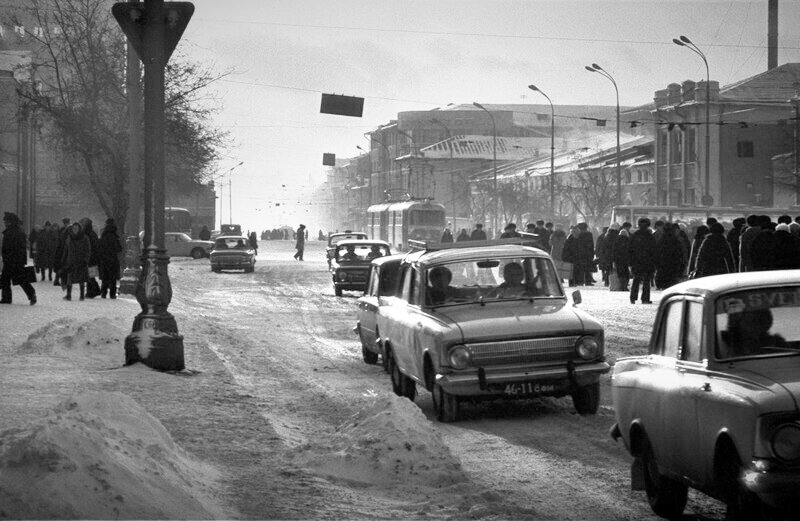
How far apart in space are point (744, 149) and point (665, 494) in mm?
75098

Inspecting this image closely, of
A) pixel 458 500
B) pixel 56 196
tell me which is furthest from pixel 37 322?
pixel 56 196

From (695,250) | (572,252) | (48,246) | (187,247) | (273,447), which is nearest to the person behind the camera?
(273,447)

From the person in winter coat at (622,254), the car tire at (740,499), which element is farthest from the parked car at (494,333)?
the person in winter coat at (622,254)

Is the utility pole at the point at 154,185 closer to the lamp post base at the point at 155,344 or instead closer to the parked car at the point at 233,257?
the lamp post base at the point at 155,344

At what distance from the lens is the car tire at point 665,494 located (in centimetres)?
790

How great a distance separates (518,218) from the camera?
4454 inches

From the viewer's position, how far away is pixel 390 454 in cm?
963

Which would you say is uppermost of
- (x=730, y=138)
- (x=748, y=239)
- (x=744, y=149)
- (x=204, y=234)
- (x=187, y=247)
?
(x=730, y=138)

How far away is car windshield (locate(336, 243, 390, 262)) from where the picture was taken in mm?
38594

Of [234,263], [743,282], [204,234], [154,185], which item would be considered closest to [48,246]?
[234,263]

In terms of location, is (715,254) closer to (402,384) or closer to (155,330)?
(402,384)

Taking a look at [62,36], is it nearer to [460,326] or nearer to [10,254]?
[10,254]

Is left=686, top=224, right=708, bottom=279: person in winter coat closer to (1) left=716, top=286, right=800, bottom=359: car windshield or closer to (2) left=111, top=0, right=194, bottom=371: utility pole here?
(2) left=111, top=0, right=194, bottom=371: utility pole

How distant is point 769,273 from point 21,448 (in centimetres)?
415
